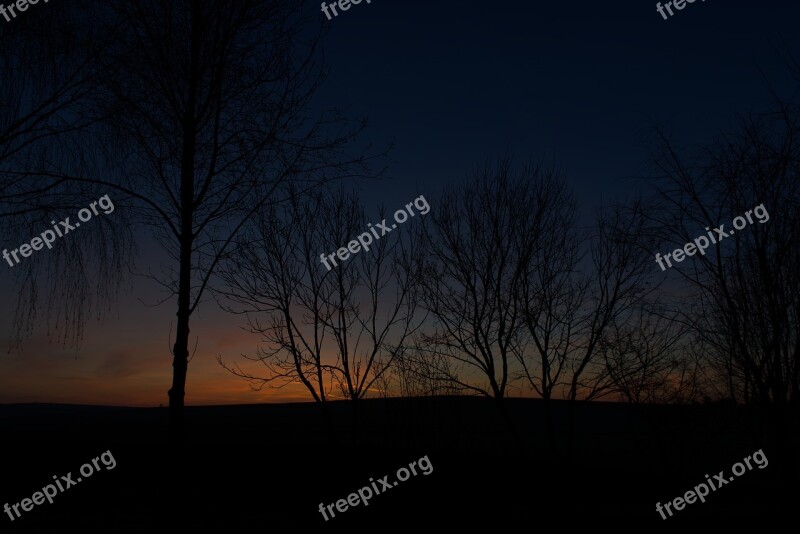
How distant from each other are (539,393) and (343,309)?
14.3ft

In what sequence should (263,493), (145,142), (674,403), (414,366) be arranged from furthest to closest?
1. (674,403)
2. (414,366)
3. (263,493)
4. (145,142)

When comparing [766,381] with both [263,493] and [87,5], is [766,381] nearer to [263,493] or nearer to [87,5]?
[263,493]

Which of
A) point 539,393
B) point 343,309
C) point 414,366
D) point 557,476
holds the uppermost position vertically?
point 343,309

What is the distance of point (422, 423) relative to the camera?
49.9ft

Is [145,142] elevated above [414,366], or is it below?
above

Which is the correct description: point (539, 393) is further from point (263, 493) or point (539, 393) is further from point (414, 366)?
point (263, 493)

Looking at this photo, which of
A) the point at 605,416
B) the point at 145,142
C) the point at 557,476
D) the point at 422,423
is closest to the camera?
the point at 145,142

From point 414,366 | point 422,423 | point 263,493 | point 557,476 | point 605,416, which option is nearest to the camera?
point 263,493

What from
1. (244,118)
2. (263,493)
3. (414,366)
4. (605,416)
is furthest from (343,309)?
(605,416)

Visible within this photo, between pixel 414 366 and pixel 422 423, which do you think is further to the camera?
pixel 422 423

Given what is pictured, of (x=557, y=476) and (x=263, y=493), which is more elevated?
(x=263, y=493)

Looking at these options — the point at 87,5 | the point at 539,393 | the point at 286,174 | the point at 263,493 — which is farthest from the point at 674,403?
the point at 87,5

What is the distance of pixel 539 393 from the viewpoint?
1300 centimetres

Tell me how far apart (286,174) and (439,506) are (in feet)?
19.2
